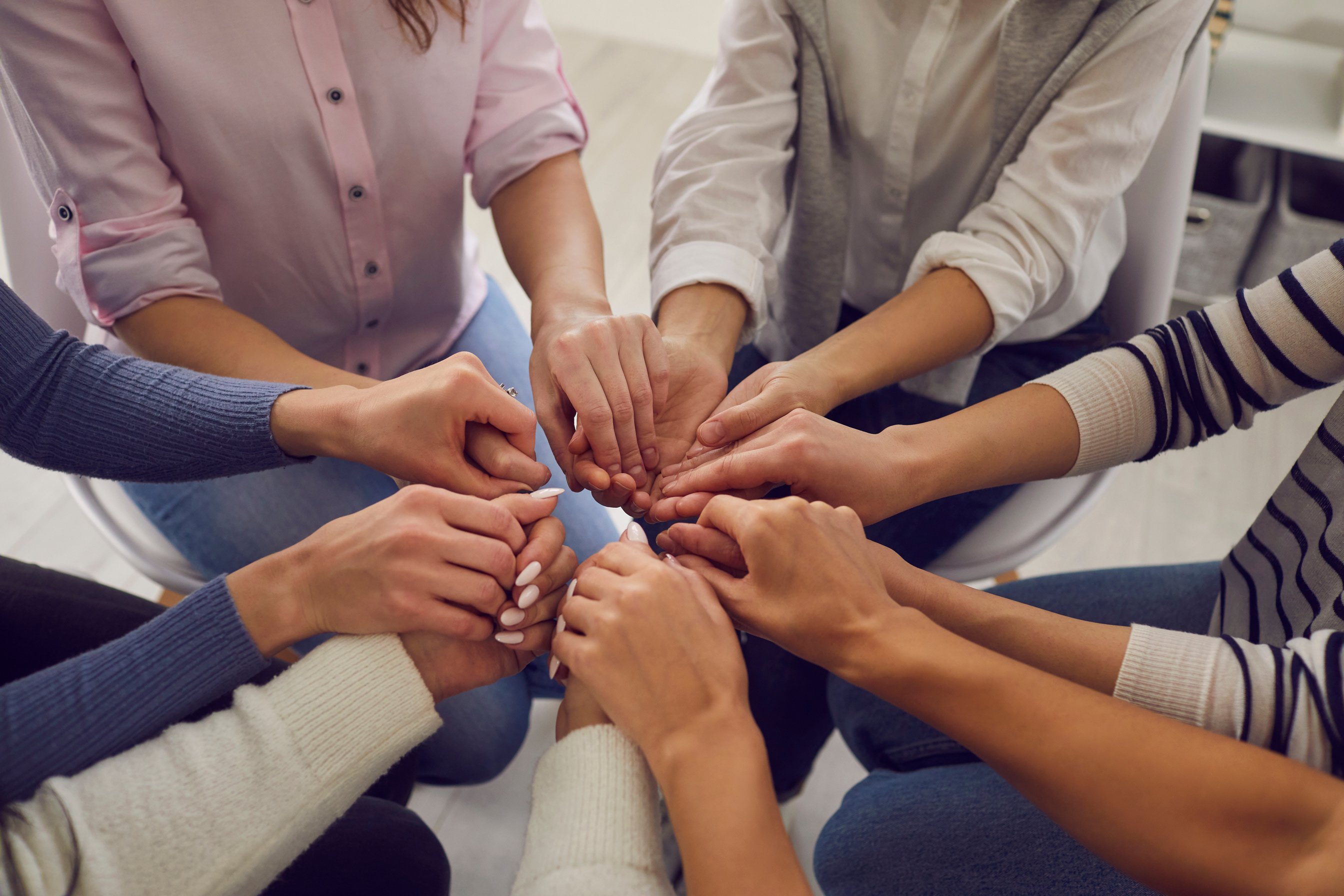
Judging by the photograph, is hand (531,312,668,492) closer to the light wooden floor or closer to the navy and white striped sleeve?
the navy and white striped sleeve

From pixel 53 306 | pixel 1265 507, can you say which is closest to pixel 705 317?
pixel 1265 507

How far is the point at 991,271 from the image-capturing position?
3.44ft

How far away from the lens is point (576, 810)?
72cm

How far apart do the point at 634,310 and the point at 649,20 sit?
140 centimetres

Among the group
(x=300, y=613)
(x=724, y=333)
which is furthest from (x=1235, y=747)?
(x=300, y=613)

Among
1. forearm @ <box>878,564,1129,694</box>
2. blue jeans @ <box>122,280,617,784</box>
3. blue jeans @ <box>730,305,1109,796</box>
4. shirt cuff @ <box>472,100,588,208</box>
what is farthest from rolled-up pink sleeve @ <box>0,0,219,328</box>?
forearm @ <box>878,564,1129,694</box>

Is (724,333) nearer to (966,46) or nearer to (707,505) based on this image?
(707,505)

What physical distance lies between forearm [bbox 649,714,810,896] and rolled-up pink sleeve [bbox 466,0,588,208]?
800mm

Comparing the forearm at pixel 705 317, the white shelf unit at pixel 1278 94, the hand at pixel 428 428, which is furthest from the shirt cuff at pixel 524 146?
the white shelf unit at pixel 1278 94

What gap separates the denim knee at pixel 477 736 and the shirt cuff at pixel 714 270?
20.7 inches

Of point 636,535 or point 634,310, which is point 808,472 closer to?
point 636,535

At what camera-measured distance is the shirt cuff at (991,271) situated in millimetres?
1048

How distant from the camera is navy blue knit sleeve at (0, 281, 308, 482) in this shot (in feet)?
2.96

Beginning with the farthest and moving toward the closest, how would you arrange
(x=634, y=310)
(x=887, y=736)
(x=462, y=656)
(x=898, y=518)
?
1. (x=634, y=310)
2. (x=898, y=518)
3. (x=887, y=736)
4. (x=462, y=656)
